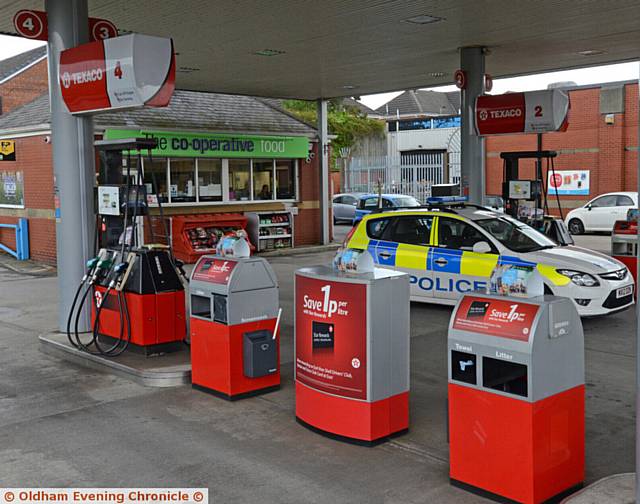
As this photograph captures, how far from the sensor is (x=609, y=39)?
1511 cm

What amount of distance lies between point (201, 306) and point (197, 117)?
14289 mm

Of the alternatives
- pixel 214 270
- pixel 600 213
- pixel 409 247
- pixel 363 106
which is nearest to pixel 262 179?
pixel 409 247

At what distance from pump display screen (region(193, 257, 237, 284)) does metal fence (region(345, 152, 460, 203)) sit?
Answer: 30161 mm

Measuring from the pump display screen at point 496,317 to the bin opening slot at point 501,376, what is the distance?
218 mm

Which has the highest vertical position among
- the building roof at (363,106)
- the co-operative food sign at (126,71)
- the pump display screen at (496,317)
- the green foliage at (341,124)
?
the building roof at (363,106)

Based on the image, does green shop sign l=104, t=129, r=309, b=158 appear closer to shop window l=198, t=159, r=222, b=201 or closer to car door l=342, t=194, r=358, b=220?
shop window l=198, t=159, r=222, b=201

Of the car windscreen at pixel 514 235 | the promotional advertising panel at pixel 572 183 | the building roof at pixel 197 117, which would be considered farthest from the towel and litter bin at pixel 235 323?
the promotional advertising panel at pixel 572 183

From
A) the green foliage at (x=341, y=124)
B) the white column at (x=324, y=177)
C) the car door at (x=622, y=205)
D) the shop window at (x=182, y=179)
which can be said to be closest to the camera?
the shop window at (x=182, y=179)

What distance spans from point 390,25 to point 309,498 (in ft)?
32.4

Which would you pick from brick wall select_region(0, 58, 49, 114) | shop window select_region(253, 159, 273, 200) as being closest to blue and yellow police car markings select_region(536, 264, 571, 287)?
Result: shop window select_region(253, 159, 273, 200)

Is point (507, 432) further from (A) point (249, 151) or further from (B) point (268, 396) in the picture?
(A) point (249, 151)

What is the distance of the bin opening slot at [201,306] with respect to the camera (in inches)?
296

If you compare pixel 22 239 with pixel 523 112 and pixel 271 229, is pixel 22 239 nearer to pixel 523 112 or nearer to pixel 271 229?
pixel 271 229

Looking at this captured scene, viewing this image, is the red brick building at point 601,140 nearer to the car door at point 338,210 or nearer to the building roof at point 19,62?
the car door at point 338,210
